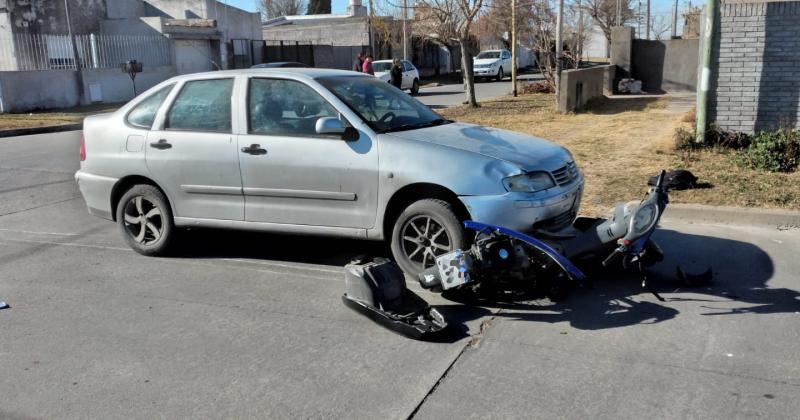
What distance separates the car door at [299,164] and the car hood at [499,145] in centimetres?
46

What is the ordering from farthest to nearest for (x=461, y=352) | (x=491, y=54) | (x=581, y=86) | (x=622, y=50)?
(x=491, y=54), (x=622, y=50), (x=581, y=86), (x=461, y=352)

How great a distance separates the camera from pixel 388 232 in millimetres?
5754

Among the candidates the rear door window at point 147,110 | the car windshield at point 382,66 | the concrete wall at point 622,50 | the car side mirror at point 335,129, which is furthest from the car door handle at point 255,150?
the car windshield at point 382,66

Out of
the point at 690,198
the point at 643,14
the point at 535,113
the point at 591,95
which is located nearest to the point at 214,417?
the point at 690,198

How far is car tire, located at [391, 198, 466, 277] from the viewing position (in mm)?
5344

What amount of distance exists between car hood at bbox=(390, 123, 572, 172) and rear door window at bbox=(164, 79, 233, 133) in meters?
1.57

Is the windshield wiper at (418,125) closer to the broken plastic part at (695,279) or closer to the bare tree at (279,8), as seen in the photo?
the broken plastic part at (695,279)

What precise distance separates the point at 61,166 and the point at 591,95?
13.8 metres

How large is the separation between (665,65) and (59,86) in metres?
20.3

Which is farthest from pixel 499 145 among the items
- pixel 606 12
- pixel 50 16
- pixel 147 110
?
pixel 606 12

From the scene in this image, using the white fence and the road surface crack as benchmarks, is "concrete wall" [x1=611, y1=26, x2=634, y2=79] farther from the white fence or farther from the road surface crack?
the road surface crack

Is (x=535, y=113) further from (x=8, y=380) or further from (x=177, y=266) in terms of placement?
(x=8, y=380)

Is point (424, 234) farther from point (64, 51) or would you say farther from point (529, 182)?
point (64, 51)

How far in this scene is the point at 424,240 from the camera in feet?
18.1
